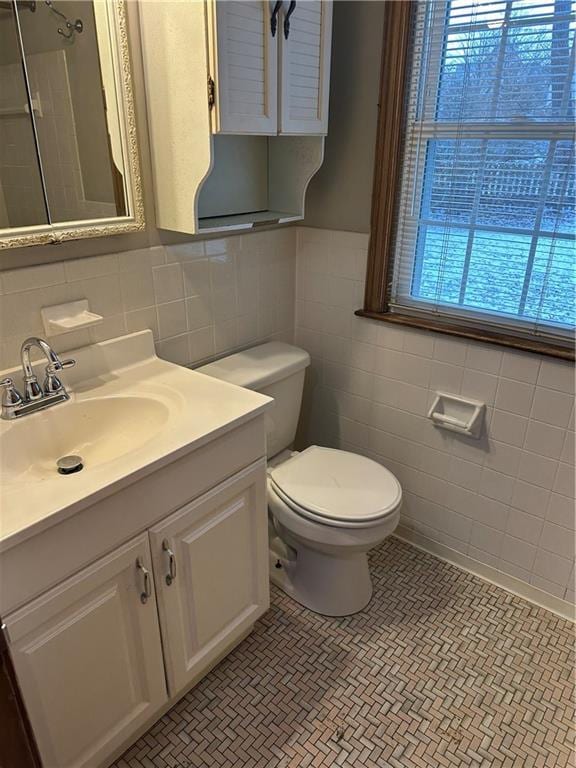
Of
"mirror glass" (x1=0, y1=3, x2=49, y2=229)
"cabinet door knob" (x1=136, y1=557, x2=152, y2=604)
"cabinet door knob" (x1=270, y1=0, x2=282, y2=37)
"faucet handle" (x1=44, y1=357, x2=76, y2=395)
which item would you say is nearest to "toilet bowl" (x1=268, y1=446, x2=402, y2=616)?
"cabinet door knob" (x1=136, y1=557, x2=152, y2=604)

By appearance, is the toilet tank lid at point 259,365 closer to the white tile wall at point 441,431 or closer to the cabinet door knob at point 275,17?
the white tile wall at point 441,431

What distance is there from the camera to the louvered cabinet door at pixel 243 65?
1.27 metres

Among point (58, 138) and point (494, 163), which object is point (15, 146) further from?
point (494, 163)

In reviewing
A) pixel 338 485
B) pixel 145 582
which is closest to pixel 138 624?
pixel 145 582

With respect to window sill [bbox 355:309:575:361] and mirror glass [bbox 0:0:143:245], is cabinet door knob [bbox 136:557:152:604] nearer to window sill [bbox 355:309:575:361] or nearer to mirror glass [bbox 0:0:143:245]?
mirror glass [bbox 0:0:143:245]

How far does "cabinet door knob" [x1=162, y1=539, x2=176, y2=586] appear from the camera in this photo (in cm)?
121

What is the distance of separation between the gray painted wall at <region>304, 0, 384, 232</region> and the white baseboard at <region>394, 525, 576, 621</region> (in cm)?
118

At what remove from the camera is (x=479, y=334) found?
167 cm

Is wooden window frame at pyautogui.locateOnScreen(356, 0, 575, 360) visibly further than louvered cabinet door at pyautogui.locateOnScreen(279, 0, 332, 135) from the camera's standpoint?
Yes

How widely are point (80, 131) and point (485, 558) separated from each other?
6.02 ft

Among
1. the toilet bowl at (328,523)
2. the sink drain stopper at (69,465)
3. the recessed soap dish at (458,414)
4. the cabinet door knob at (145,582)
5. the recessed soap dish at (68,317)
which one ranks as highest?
the recessed soap dish at (68,317)

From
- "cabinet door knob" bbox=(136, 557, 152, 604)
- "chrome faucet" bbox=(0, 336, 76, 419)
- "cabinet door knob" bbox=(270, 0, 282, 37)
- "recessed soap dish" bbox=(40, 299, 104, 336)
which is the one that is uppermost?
"cabinet door knob" bbox=(270, 0, 282, 37)

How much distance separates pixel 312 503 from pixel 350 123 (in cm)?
123

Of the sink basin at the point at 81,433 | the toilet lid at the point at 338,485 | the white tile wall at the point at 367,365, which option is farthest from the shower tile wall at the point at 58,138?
the toilet lid at the point at 338,485
